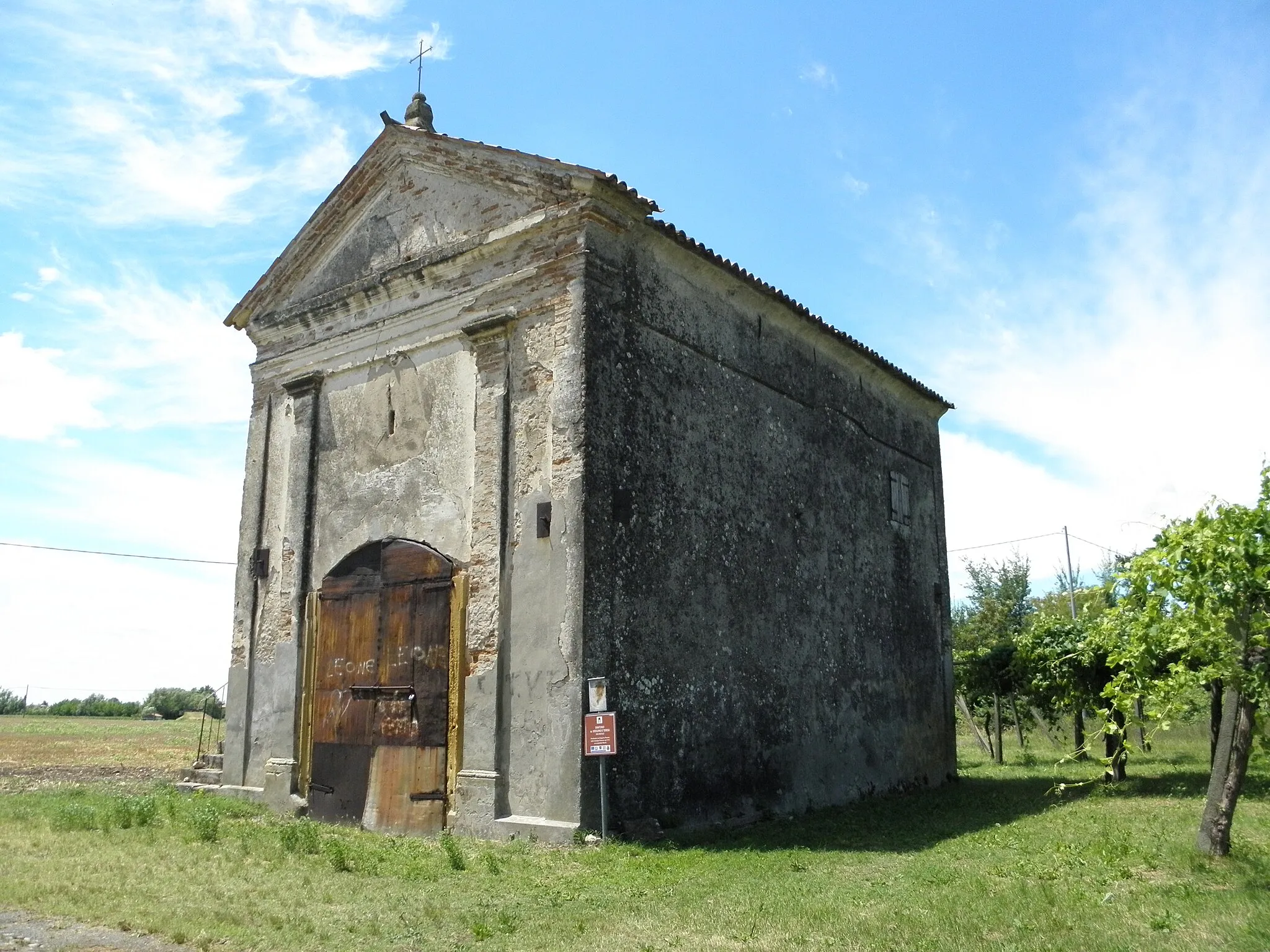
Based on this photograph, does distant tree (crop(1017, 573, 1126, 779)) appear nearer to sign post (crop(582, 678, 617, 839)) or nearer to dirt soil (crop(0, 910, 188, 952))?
sign post (crop(582, 678, 617, 839))

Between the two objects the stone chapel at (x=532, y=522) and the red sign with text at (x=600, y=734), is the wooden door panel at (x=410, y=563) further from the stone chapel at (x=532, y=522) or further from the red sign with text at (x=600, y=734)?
the red sign with text at (x=600, y=734)

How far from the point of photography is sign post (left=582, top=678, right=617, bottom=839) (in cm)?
949

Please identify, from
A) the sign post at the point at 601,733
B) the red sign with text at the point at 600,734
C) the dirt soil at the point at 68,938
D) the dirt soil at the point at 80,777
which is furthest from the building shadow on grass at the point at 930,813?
the dirt soil at the point at 80,777

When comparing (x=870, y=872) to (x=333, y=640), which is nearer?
(x=870, y=872)

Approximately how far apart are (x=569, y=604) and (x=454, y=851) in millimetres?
2588

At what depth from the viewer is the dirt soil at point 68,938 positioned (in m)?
5.81

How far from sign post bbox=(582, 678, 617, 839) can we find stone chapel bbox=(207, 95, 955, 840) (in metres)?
0.16

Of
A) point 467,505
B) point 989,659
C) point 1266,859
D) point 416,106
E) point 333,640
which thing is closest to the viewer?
point 1266,859

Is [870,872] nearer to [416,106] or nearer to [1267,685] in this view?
[1267,685]

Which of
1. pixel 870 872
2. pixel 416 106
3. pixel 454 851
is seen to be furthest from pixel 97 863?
pixel 416 106

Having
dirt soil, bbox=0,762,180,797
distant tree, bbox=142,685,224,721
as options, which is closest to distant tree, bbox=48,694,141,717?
distant tree, bbox=142,685,224,721

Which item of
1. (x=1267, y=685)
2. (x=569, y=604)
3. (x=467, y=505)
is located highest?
(x=467, y=505)

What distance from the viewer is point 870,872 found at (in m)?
8.58

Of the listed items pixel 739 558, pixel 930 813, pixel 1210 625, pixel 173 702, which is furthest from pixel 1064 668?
pixel 173 702
